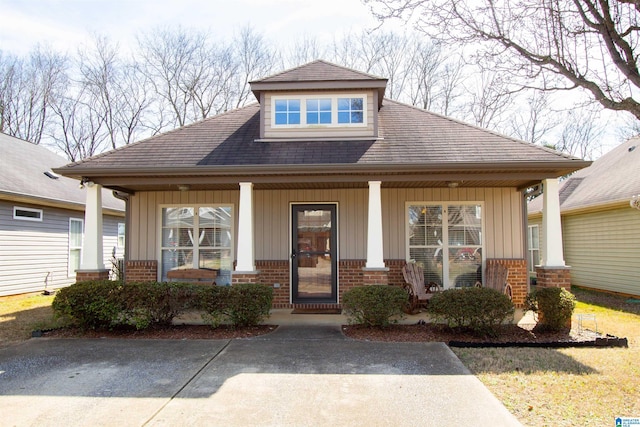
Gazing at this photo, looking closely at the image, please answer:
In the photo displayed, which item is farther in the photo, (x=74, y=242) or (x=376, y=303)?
(x=74, y=242)

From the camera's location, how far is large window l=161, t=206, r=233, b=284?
9539 millimetres

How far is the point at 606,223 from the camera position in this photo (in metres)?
11.9

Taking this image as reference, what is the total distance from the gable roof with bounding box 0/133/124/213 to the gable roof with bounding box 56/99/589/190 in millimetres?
4244

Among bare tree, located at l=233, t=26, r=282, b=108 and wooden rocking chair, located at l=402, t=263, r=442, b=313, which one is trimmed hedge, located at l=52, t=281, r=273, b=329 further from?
bare tree, located at l=233, t=26, r=282, b=108

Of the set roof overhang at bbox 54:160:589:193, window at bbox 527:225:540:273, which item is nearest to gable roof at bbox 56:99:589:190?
roof overhang at bbox 54:160:589:193

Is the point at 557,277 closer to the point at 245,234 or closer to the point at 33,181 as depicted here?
the point at 245,234

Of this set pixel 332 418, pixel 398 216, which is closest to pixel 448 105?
pixel 398 216

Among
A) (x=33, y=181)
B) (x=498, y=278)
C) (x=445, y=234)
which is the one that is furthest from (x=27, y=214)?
(x=498, y=278)

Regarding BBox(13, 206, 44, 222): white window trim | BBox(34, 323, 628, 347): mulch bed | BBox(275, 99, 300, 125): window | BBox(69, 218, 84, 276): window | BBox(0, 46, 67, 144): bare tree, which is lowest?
BBox(34, 323, 628, 347): mulch bed

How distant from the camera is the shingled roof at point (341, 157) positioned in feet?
24.5

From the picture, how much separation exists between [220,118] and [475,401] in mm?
8114

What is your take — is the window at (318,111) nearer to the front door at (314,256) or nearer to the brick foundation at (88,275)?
the front door at (314,256)

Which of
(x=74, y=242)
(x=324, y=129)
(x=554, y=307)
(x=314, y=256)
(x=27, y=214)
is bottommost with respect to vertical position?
(x=554, y=307)

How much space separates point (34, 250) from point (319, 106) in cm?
883
